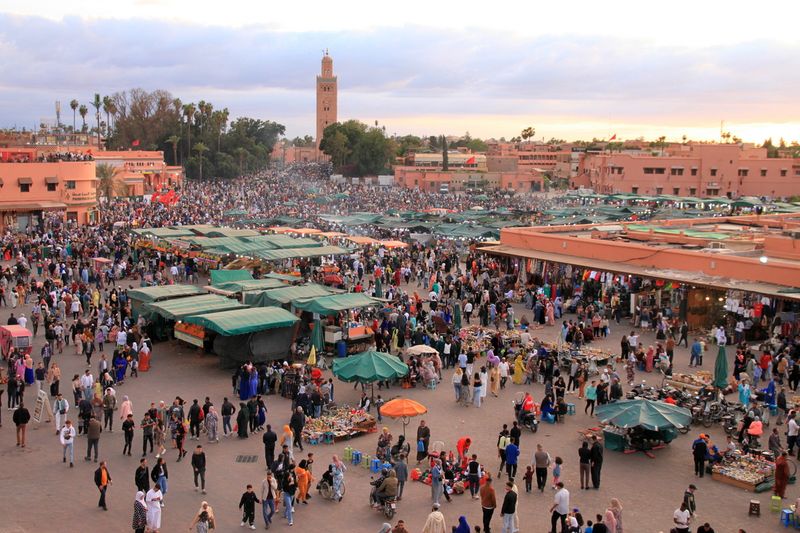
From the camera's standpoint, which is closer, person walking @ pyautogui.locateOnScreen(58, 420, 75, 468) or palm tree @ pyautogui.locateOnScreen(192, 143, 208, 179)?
person walking @ pyautogui.locateOnScreen(58, 420, 75, 468)

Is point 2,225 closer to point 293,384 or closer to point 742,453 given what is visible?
point 293,384

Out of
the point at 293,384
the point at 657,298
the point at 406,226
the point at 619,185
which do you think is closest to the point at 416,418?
the point at 293,384

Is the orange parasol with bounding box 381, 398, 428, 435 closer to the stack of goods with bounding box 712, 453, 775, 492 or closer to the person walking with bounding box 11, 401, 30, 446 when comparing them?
the stack of goods with bounding box 712, 453, 775, 492

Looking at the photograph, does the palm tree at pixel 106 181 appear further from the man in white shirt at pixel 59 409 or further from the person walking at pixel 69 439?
the person walking at pixel 69 439

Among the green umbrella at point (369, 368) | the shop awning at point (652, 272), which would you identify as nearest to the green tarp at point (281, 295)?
the green umbrella at point (369, 368)

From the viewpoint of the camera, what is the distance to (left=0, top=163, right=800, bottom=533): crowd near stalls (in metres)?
13.0

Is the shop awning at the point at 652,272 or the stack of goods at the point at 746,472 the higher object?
the shop awning at the point at 652,272

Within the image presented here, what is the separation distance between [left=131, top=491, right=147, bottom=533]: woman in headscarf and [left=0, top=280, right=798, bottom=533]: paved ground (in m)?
0.54

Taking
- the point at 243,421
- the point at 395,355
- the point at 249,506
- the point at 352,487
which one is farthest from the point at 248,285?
the point at 249,506

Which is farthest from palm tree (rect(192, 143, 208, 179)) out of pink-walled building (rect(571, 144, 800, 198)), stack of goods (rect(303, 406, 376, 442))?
stack of goods (rect(303, 406, 376, 442))

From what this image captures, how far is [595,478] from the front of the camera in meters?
12.9

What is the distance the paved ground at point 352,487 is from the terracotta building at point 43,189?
34.1 meters

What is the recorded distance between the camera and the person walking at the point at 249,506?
11.2m

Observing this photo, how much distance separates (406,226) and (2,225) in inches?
900
